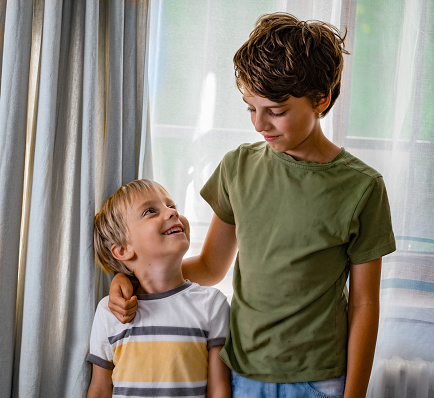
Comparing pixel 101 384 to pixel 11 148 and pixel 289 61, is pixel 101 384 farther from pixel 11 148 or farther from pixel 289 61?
pixel 289 61

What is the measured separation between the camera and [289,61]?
46.5 inches

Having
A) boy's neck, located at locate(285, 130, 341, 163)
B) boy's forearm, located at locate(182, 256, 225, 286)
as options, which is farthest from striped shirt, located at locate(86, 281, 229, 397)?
boy's neck, located at locate(285, 130, 341, 163)

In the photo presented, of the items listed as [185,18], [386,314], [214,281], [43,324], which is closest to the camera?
[43,324]

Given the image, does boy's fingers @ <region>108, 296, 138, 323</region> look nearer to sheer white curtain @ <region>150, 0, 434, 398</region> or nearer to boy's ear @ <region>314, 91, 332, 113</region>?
sheer white curtain @ <region>150, 0, 434, 398</region>

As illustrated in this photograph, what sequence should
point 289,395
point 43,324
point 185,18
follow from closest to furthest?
point 289,395
point 43,324
point 185,18

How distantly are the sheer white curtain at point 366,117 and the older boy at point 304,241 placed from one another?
1.33 ft

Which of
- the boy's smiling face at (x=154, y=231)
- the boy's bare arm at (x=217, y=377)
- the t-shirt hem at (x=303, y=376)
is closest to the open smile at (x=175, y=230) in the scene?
the boy's smiling face at (x=154, y=231)

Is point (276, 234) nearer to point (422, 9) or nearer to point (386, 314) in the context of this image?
point (386, 314)

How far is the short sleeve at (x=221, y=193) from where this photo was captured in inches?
55.4

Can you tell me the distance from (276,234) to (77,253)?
1.81 feet

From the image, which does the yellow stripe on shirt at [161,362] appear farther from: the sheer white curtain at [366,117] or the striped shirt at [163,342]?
the sheer white curtain at [366,117]

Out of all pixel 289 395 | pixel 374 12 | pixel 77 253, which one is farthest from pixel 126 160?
pixel 374 12

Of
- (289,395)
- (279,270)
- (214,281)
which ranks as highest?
(279,270)

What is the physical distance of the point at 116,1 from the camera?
56.6 inches
